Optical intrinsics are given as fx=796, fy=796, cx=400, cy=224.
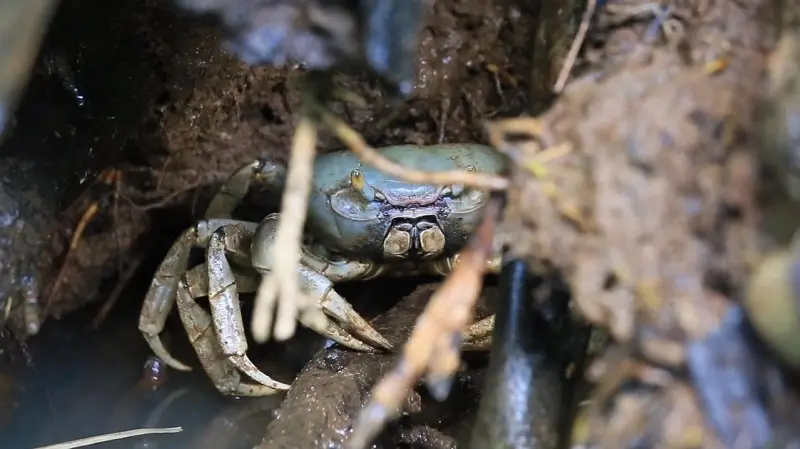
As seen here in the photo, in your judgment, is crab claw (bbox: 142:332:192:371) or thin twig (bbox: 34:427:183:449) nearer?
thin twig (bbox: 34:427:183:449)

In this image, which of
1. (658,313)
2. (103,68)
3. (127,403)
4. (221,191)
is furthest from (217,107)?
(658,313)

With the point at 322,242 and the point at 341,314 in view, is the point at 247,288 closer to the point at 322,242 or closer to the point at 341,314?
the point at 322,242

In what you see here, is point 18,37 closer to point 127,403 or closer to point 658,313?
point 658,313

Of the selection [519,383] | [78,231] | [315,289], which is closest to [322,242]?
[315,289]

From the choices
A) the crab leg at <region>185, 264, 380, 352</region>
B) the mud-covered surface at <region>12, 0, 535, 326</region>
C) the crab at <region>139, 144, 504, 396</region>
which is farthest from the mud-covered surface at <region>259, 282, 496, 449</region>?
the mud-covered surface at <region>12, 0, 535, 326</region>

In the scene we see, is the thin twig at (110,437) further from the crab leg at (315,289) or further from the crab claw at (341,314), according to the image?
the crab claw at (341,314)

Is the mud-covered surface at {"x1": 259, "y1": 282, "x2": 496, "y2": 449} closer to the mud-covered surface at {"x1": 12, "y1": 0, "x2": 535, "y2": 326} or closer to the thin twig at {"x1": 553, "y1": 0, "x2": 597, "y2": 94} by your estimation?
the mud-covered surface at {"x1": 12, "y1": 0, "x2": 535, "y2": 326}

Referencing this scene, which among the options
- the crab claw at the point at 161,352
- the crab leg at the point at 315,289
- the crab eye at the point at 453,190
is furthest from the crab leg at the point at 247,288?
the crab eye at the point at 453,190
